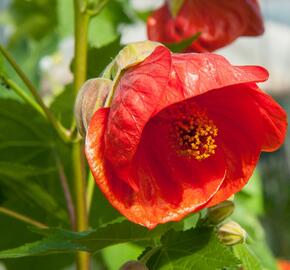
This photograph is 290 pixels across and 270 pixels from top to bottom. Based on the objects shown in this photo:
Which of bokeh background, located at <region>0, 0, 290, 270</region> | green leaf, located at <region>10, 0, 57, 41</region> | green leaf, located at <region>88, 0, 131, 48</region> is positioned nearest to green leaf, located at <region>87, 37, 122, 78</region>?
bokeh background, located at <region>0, 0, 290, 270</region>

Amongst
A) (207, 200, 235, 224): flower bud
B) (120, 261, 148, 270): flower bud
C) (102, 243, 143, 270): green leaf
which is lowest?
(102, 243, 143, 270): green leaf

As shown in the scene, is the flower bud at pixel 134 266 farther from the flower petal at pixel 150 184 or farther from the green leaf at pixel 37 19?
the green leaf at pixel 37 19

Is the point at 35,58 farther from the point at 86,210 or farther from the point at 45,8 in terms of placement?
the point at 86,210

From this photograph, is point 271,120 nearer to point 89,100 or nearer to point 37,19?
point 89,100

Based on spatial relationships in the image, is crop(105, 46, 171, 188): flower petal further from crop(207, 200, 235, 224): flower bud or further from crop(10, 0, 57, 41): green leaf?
crop(10, 0, 57, 41): green leaf

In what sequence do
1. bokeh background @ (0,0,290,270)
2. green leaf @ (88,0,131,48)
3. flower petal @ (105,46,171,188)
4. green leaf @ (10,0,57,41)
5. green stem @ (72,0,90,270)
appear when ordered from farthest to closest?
green leaf @ (10,0,57,41) → green leaf @ (88,0,131,48) → bokeh background @ (0,0,290,270) → green stem @ (72,0,90,270) → flower petal @ (105,46,171,188)

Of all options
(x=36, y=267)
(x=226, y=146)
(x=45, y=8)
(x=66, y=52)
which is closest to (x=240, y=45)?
(x=66, y=52)
